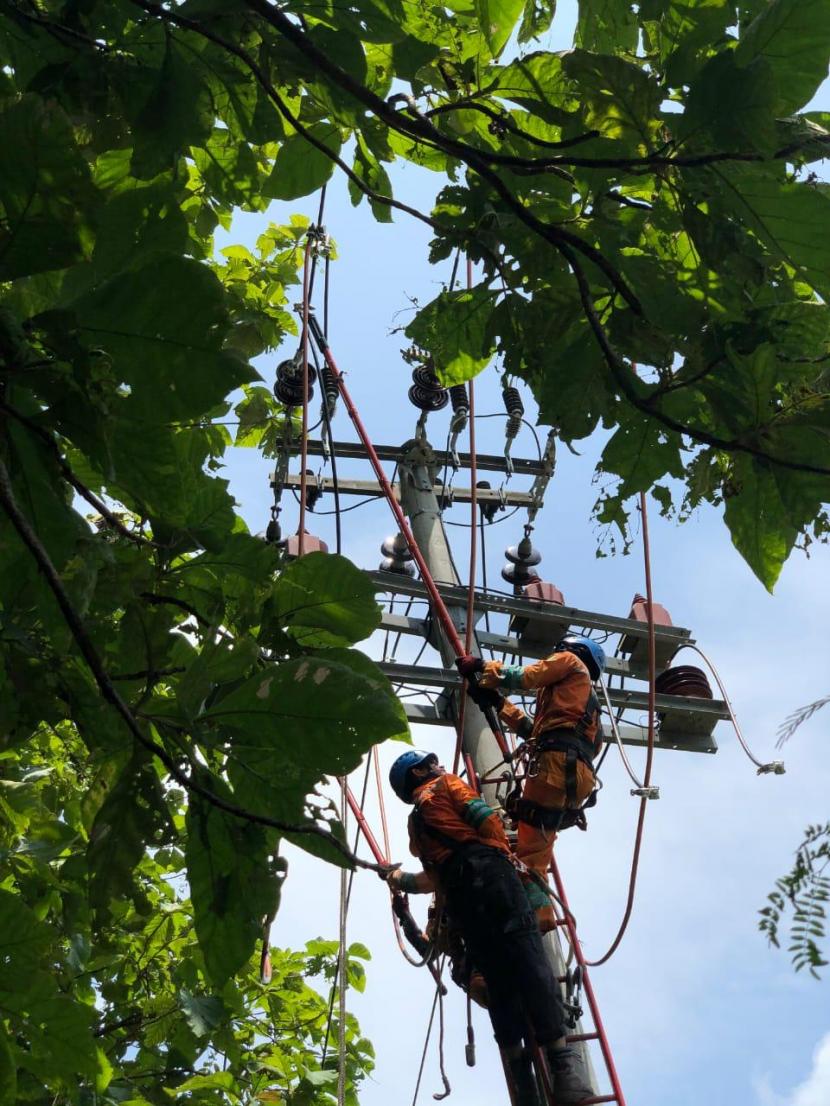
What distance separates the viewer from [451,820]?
5379 mm

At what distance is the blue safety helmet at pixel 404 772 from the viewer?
19.0 feet

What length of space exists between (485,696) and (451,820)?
626 mm

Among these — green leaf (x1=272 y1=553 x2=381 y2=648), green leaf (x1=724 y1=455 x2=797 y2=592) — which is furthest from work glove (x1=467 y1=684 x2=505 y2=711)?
green leaf (x1=724 y1=455 x2=797 y2=592)

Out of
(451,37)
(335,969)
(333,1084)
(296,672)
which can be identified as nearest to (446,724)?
(335,969)

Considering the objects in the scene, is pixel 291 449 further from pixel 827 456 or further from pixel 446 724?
pixel 827 456

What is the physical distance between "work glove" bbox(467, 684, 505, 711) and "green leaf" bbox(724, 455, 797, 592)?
149 inches

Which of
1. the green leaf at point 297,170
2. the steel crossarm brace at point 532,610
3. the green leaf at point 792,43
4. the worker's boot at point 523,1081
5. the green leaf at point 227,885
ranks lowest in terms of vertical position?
the green leaf at point 227,885

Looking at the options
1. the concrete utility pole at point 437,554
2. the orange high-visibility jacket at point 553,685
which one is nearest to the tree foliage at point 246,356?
the orange high-visibility jacket at point 553,685

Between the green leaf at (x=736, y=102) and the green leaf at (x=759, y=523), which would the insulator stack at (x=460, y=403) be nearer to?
the green leaf at (x=759, y=523)

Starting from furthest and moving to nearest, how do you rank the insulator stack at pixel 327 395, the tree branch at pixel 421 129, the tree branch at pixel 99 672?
1. the insulator stack at pixel 327 395
2. the tree branch at pixel 421 129
3. the tree branch at pixel 99 672

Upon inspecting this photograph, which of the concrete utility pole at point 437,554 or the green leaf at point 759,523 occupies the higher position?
the concrete utility pole at point 437,554

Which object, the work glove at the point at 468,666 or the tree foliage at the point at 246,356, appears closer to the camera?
the tree foliage at the point at 246,356

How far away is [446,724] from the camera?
6.63 metres

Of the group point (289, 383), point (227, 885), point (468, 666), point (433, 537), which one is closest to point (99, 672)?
point (227, 885)
